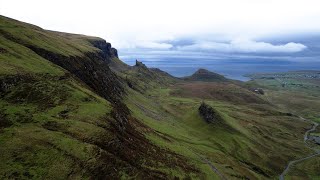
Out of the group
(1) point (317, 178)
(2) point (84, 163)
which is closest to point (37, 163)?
(2) point (84, 163)

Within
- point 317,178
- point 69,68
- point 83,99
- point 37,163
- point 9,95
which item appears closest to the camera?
point 37,163

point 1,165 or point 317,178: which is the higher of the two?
point 1,165

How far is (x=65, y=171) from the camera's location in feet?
196

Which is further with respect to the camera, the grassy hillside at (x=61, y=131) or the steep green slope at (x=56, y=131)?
the grassy hillside at (x=61, y=131)

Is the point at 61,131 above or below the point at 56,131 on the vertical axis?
below

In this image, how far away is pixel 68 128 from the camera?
73750mm

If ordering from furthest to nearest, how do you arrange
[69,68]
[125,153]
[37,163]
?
[69,68]
[125,153]
[37,163]

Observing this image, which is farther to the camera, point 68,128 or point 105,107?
point 105,107

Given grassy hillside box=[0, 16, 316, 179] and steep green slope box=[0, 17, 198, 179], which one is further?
grassy hillside box=[0, 16, 316, 179]

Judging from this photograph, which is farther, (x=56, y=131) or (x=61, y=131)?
(x=61, y=131)

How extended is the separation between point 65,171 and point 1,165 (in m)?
11.9

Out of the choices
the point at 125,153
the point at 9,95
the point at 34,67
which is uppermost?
the point at 34,67

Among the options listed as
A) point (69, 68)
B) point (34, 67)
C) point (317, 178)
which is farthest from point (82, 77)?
point (317, 178)

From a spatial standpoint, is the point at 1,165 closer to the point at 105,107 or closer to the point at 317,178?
the point at 105,107
